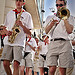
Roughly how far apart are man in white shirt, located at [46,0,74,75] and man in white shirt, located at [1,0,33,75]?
628 mm

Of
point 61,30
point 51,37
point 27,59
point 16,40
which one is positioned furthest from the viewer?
point 27,59

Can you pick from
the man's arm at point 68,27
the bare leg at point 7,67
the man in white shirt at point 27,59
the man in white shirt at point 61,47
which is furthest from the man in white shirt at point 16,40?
the man in white shirt at point 27,59

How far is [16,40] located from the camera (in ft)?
14.6

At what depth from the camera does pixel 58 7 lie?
431cm

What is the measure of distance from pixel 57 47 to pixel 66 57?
26 centimetres

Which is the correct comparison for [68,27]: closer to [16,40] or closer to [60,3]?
[60,3]

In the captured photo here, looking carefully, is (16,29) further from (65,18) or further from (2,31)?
(65,18)

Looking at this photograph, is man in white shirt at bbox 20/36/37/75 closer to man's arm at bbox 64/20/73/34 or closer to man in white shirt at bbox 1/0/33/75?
man in white shirt at bbox 1/0/33/75

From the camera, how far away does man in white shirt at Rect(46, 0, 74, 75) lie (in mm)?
3902

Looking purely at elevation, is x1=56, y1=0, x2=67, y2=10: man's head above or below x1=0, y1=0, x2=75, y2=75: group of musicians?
above

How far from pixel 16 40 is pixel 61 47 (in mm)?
1025

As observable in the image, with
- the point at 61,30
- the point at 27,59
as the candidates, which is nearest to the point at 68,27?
the point at 61,30

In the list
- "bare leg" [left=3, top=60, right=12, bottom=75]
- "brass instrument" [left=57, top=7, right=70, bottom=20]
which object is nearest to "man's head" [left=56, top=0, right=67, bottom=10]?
"brass instrument" [left=57, top=7, right=70, bottom=20]

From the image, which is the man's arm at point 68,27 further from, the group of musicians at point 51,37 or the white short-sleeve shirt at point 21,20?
the white short-sleeve shirt at point 21,20
